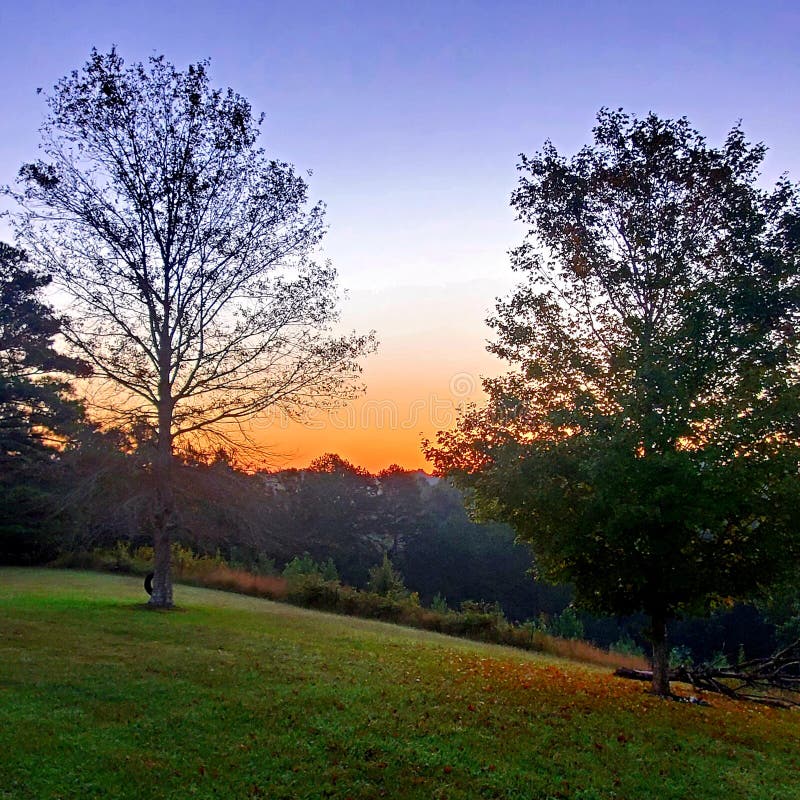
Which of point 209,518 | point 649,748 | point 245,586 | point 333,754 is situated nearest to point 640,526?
point 649,748

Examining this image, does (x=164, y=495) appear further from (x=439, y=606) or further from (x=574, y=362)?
(x=439, y=606)

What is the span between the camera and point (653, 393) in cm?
1023

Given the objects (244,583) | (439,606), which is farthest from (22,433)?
(439,606)

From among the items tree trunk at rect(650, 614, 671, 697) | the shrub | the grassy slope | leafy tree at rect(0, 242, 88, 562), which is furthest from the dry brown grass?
tree trunk at rect(650, 614, 671, 697)

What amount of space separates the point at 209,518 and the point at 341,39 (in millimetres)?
12454

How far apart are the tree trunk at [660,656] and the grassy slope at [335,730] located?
384 mm

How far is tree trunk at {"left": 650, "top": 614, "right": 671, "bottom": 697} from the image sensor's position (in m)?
11.8

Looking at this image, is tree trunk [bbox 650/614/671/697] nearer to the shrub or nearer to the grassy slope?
the grassy slope

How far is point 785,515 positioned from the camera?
10336mm

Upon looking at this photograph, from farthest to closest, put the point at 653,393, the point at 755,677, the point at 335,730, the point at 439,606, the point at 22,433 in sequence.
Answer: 1. the point at 22,433
2. the point at 439,606
3. the point at 755,677
4. the point at 653,393
5. the point at 335,730

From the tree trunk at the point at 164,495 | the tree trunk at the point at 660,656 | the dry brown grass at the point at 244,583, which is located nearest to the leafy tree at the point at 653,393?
the tree trunk at the point at 660,656

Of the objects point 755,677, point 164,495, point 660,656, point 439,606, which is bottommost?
point 439,606

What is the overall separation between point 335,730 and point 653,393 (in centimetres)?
647

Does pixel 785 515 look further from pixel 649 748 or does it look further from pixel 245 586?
pixel 245 586
